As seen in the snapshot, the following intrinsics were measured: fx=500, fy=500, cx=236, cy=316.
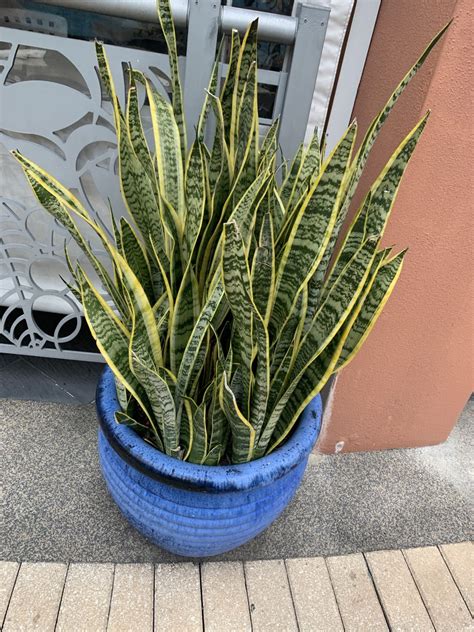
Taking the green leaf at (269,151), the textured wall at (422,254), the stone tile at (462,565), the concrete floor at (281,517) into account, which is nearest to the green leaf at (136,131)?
the green leaf at (269,151)

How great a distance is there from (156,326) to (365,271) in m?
0.38

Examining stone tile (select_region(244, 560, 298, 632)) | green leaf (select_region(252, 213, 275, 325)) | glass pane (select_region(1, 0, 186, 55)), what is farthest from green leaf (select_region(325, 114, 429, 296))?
stone tile (select_region(244, 560, 298, 632))

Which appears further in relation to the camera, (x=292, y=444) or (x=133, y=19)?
(x=133, y=19)

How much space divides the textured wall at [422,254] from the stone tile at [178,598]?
1.86ft

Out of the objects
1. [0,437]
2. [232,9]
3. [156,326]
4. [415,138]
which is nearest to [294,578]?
[156,326]

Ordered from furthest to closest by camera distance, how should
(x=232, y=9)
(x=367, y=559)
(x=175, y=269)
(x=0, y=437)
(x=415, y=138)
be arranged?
(x=0, y=437), (x=367, y=559), (x=232, y=9), (x=175, y=269), (x=415, y=138)

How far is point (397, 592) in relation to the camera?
1206 millimetres

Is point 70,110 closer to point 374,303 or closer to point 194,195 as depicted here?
point 194,195

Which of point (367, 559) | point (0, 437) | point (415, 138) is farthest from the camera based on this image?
point (0, 437)

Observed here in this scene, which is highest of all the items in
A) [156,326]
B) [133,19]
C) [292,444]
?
[133,19]

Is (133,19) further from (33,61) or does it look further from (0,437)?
(0,437)

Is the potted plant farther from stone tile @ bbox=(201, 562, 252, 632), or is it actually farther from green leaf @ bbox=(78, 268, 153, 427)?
stone tile @ bbox=(201, 562, 252, 632)

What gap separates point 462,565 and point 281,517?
1.58 feet

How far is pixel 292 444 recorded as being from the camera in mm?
1029
